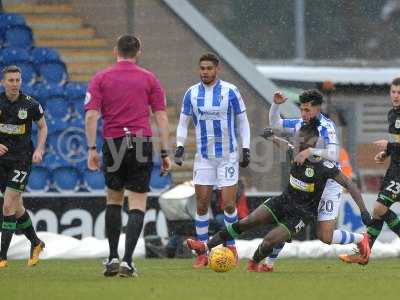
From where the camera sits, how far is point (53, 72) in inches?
815

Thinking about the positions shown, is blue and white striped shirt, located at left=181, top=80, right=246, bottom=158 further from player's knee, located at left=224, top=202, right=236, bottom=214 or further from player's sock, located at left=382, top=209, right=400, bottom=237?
player's sock, located at left=382, top=209, right=400, bottom=237

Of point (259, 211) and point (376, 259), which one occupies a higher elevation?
point (259, 211)

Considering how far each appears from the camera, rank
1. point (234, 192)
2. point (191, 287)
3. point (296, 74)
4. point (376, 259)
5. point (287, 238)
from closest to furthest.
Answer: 1. point (191, 287)
2. point (287, 238)
3. point (234, 192)
4. point (376, 259)
5. point (296, 74)

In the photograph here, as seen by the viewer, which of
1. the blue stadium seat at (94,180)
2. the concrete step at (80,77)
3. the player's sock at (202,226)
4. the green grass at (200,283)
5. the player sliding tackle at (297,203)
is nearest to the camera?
the green grass at (200,283)

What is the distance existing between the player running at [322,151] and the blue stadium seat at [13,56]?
8.19m

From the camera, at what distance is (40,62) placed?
20.6 meters

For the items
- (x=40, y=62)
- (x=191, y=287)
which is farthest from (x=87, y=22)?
(x=191, y=287)

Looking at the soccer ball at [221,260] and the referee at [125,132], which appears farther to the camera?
the soccer ball at [221,260]

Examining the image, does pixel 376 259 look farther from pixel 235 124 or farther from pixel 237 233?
pixel 237 233

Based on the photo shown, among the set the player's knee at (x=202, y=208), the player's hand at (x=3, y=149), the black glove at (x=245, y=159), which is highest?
the player's hand at (x=3, y=149)

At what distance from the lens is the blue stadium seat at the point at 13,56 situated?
20.5 m

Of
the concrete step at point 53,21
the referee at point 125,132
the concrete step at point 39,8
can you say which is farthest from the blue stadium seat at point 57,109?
the referee at point 125,132

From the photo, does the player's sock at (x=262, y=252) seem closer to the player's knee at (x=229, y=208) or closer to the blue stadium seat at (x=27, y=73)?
Result: the player's knee at (x=229, y=208)

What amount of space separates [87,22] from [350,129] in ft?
17.4
